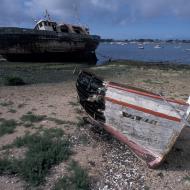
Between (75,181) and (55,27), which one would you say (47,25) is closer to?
(55,27)

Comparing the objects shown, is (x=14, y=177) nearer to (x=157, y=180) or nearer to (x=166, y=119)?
(x=157, y=180)

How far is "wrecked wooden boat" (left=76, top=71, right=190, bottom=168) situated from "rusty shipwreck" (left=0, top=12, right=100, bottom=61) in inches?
1071

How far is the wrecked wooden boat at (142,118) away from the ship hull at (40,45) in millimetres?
27154

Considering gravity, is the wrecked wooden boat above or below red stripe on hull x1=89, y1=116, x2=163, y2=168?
above

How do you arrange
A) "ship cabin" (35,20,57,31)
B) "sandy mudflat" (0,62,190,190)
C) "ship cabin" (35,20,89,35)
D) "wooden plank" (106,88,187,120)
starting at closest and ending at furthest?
"sandy mudflat" (0,62,190,190) → "wooden plank" (106,88,187,120) → "ship cabin" (35,20,57,31) → "ship cabin" (35,20,89,35)

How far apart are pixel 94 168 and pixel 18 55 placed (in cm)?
3074

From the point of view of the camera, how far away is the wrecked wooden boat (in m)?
7.92

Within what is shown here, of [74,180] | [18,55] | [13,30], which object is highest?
[74,180]

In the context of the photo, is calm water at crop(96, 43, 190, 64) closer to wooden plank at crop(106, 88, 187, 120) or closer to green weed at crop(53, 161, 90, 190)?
wooden plank at crop(106, 88, 187, 120)

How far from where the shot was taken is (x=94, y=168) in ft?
25.4

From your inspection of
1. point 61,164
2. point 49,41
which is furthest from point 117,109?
point 49,41

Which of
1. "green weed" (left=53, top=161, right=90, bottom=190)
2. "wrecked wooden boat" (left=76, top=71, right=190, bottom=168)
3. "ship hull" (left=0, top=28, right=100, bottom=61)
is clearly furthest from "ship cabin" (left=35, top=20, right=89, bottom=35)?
"green weed" (left=53, top=161, right=90, bottom=190)

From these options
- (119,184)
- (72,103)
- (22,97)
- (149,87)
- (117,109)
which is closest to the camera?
(119,184)

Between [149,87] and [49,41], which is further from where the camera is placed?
[49,41]
